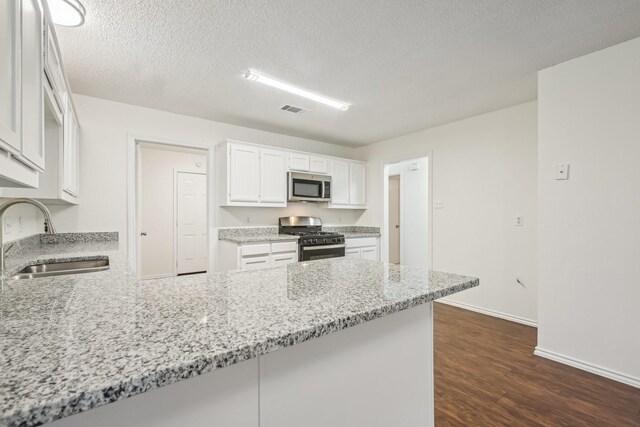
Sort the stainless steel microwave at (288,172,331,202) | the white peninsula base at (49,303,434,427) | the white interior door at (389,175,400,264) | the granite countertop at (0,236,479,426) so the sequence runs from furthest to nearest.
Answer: the white interior door at (389,175,400,264) < the stainless steel microwave at (288,172,331,202) < the white peninsula base at (49,303,434,427) < the granite countertop at (0,236,479,426)

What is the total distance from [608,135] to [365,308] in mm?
2515

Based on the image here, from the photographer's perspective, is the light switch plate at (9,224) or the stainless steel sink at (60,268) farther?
the light switch plate at (9,224)

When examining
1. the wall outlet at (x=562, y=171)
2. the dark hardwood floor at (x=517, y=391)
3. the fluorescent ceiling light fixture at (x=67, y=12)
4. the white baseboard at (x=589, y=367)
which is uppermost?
the fluorescent ceiling light fixture at (x=67, y=12)

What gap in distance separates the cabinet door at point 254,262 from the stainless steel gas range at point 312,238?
496 mm

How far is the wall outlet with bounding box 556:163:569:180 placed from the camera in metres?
2.31

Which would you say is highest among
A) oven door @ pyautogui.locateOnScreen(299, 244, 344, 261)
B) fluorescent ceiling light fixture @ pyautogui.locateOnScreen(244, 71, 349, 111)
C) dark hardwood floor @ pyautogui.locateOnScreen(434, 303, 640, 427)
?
fluorescent ceiling light fixture @ pyautogui.locateOnScreen(244, 71, 349, 111)

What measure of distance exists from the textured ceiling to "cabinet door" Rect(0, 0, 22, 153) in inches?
45.3

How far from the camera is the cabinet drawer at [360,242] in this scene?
4.57 meters

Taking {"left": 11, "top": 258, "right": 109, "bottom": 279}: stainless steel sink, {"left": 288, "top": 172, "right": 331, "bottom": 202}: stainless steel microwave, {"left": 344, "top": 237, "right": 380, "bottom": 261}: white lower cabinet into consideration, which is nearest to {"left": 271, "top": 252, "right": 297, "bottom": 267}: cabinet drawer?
{"left": 288, "top": 172, "right": 331, "bottom": 202}: stainless steel microwave

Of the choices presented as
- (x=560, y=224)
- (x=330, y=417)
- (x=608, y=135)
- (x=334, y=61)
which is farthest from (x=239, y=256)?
(x=608, y=135)

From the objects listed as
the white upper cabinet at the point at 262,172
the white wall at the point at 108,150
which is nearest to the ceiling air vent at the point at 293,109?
the white upper cabinet at the point at 262,172

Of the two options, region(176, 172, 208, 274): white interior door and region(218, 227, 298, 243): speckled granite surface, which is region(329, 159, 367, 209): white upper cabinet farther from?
region(176, 172, 208, 274): white interior door

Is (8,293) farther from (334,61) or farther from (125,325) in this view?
(334,61)

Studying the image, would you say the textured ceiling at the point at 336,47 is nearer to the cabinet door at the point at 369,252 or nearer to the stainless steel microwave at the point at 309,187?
the stainless steel microwave at the point at 309,187
